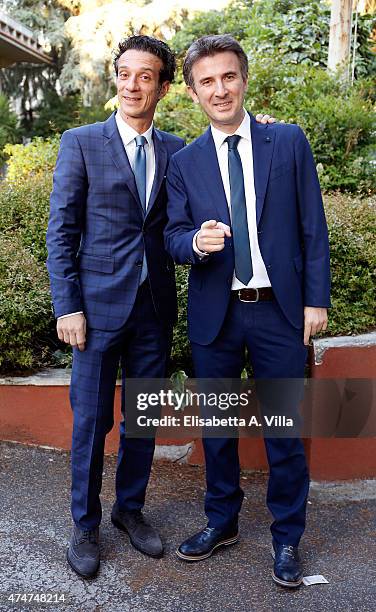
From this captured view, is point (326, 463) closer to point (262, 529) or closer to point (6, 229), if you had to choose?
point (262, 529)

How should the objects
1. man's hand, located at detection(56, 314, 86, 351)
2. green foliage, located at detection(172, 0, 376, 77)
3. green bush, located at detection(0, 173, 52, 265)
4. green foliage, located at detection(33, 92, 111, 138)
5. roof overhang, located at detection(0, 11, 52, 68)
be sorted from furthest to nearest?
green foliage, located at detection(33, 92, 111, 138), roof overhang, located at detection(0, 11, 52, 68), green foliage, located at detection(172, 0, 376, 77), green bush, located at detection(0, 173, 52, 265), man's hand, located at detection(56, 314, 86, 351)

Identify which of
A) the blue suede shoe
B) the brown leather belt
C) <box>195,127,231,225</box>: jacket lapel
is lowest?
the blue suede shoe

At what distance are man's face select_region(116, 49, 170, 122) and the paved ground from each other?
2.05 metres

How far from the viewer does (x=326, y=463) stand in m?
3.80

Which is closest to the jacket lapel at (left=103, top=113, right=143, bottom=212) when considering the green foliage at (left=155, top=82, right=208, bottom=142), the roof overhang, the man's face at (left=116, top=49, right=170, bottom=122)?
the man's face at (left=116, top=49, right=170, bottom=122)

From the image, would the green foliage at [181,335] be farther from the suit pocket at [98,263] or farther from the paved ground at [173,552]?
the suit pocket at [98,263]

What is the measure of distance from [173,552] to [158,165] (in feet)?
6.04

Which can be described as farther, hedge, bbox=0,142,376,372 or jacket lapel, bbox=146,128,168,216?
hedge, bbox=0,142,376,372

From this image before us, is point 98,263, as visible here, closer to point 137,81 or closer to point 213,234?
point 213,234

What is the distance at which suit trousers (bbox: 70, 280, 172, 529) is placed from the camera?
291 cm

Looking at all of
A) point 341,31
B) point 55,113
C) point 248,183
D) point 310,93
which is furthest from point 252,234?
point 55,113

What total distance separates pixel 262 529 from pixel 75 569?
998 millimetres

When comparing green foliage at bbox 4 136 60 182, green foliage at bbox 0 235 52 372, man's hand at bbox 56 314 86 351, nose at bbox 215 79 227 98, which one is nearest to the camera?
nose at bbox 215 79 227 98

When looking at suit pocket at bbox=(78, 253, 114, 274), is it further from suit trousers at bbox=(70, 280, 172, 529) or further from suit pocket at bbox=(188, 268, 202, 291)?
suit pocket at bbox=(188, 268, 202, 291)
